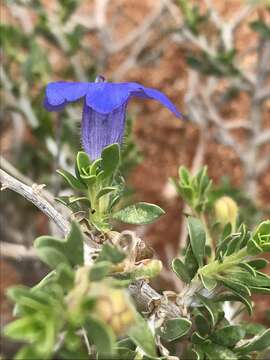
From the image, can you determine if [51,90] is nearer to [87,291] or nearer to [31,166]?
[87,291]

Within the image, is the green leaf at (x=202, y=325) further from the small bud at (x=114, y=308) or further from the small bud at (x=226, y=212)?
the small bud at (x=114, y=308)

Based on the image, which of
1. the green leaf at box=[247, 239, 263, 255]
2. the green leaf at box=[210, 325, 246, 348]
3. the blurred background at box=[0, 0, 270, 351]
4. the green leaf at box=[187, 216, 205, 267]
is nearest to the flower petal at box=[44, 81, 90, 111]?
the green leaf at box=[187, 216, 205, 267]

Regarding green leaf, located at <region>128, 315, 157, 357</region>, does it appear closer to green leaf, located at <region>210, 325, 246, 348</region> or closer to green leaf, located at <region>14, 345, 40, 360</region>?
green leaf, located at <region>14, 345, 40, 360</region>

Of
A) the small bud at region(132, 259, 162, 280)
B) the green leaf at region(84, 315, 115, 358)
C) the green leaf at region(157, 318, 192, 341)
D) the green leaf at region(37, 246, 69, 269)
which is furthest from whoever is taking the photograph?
the green leaf at region(157, 318, 192, 341)

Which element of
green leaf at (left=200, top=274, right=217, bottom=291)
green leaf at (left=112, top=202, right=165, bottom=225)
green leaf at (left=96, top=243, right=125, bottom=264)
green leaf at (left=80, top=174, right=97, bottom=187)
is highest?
green leaf at (left=80, top=174, right=97, bottom=187)

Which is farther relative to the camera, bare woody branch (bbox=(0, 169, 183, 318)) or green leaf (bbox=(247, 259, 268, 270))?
green leaf (bbox=(247, 259, 268, 270))

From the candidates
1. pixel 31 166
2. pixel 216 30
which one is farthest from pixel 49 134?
pixel 216 30
